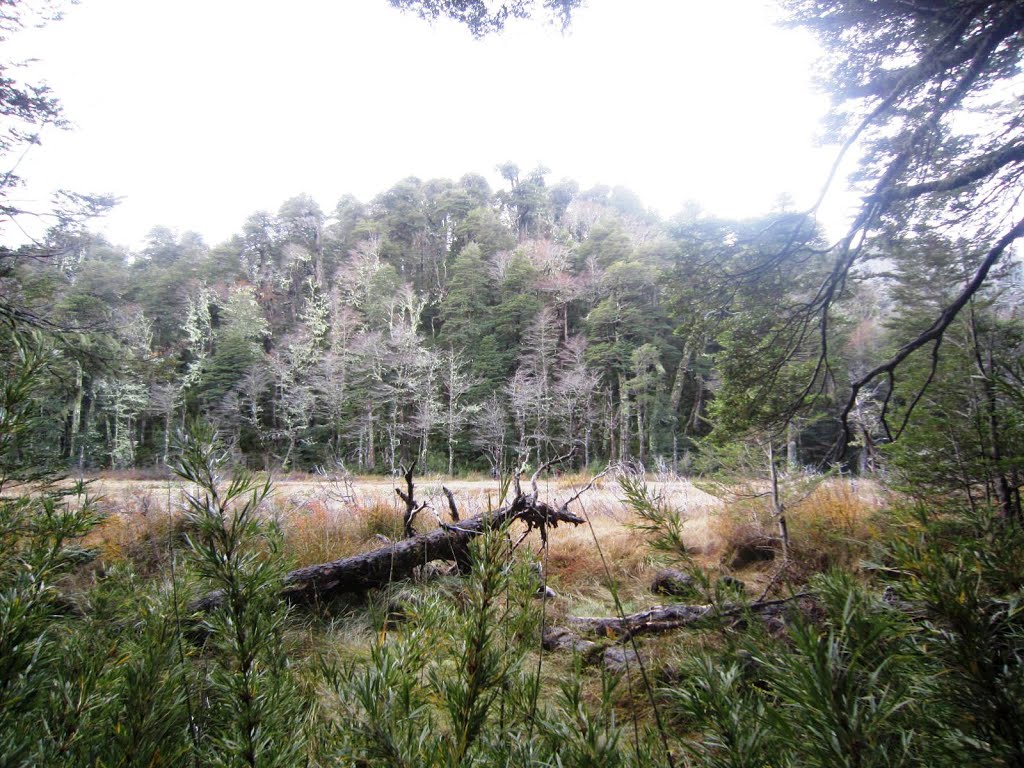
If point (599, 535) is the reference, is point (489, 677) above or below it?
above

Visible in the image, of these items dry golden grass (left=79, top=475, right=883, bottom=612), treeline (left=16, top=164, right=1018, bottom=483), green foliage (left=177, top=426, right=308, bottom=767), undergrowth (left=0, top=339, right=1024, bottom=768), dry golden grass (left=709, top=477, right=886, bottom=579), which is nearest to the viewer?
undergrowth (left=0, top=339, right=1024, bottom=768)

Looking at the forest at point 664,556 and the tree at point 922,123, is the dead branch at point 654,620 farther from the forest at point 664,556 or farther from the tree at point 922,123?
the tree at point 922,123

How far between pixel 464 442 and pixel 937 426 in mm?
25192

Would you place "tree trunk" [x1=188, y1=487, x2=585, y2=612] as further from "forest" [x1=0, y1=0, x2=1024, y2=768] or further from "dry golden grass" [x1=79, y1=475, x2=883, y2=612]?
"dry golden grass" [x1=79, y1=475, x2=883, y2=612]

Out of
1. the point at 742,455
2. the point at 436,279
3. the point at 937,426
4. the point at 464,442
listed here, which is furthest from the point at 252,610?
the point at 436,279

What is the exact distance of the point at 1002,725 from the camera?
44 cm

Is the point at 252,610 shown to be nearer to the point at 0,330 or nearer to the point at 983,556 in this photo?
the point at 983,556

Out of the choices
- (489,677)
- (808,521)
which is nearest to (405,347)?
(808,521)

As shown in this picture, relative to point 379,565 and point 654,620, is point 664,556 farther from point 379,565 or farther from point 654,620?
point 379,565

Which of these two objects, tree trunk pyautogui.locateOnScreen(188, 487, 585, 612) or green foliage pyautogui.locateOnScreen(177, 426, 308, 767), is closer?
green foliage pyautogui.locateOnScreen(177, 426, 308, 767)

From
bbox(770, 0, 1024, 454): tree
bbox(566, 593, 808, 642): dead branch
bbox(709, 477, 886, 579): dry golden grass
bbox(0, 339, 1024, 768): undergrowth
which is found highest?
bbox(770, 0, 1024, 454): tree

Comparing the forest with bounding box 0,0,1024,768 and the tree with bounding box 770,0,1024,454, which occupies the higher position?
the tree with bounding box 770,0,1024,454

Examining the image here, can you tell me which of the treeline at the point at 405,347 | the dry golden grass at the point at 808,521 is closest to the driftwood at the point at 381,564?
the dry golden grass at the point at 808,521

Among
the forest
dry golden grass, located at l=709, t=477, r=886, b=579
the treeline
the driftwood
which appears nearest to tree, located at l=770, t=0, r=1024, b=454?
the forest
